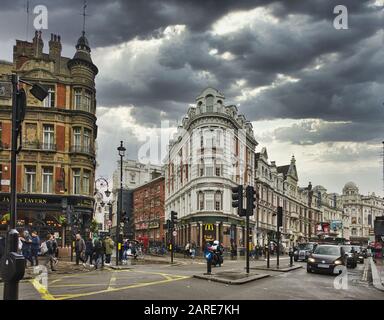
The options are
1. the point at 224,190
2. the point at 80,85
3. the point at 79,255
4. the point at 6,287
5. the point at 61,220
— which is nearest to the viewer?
the point at 6,287

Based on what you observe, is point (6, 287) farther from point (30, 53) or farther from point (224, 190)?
point (224, 190)

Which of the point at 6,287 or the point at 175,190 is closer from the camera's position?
the point at 6,287

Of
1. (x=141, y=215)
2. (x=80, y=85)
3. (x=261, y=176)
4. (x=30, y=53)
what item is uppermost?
(x=30, y=53)

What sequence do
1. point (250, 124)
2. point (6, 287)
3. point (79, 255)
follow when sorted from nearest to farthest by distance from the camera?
1. point (6, 287)
2. point (79, 255)
3. point (250, 124)

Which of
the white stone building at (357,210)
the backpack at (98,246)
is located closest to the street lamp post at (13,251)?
the backpack at (98,246)

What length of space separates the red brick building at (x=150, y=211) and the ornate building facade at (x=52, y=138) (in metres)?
37.3

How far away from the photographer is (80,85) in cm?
4078

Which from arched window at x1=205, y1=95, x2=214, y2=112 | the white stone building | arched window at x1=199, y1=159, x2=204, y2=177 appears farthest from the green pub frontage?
the white stone building

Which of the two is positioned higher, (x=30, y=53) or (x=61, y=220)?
(x=30, y=53)

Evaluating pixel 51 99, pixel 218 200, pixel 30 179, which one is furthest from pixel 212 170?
pixel 30 179

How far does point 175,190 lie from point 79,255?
143 ft

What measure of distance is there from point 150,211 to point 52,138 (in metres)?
48.2

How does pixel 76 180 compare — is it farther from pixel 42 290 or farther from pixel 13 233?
pixel 13 233

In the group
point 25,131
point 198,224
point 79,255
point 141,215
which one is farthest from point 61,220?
point 141,215
